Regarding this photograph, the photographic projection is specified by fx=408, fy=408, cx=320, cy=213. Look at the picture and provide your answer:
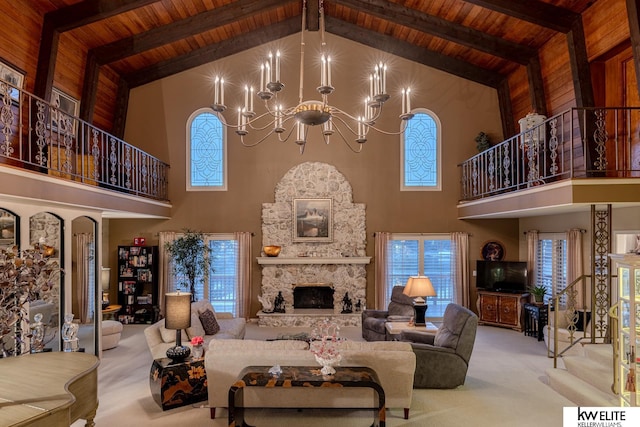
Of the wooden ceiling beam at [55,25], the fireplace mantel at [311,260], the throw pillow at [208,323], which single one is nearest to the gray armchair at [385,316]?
the fireplace mantel at [311,260]

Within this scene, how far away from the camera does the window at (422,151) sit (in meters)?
10.0

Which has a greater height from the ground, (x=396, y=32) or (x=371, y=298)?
(x=396, y=32)

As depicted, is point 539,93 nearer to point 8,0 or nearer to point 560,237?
point 560,237

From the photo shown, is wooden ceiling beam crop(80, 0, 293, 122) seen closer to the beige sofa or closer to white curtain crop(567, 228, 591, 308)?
the beige sofa

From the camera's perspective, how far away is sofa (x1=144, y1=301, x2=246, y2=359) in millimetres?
5734

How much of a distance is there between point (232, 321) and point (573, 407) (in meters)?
5.33

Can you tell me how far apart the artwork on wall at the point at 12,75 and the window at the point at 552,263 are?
388 inches

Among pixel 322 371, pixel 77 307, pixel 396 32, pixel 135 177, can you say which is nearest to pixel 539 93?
pixel 396 32

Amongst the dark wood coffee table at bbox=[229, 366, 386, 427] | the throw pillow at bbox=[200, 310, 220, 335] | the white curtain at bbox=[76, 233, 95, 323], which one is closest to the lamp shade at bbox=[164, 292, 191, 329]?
the dark wood coffee table at bbox=[229, 366, 386, 427]

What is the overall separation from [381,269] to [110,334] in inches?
227

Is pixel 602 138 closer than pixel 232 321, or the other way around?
pixel 602 138

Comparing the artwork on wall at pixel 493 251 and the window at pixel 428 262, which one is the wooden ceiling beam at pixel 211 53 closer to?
the window at pixel 428 262

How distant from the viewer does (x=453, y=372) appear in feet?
17.7

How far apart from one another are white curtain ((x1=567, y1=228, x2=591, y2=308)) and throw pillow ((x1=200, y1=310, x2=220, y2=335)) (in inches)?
253
